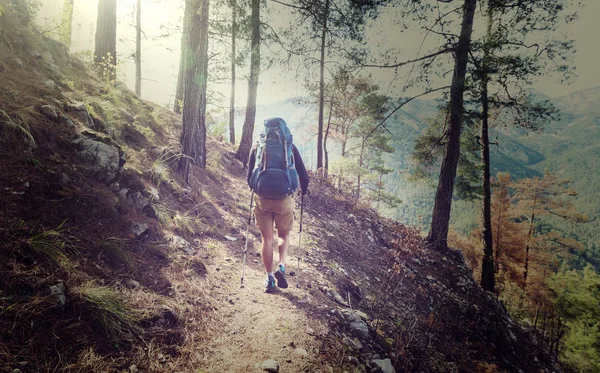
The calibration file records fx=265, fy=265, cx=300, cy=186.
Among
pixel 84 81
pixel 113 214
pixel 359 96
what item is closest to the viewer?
pixel 113 214

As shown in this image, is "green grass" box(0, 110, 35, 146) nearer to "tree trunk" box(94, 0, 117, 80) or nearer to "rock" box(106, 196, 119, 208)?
"rock" box(106, 196, 119, 208)

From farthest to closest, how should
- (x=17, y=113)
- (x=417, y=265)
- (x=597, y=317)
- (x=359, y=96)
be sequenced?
(x=359, y=96) → (x=597, y=317) → (x=417, y=265) → (x=17, y=113)

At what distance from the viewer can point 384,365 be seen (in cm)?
324

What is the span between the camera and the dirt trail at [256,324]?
2.78 meters

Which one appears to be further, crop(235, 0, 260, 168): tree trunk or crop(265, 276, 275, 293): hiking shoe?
crop(235, 0, 260, 168): tree trunk

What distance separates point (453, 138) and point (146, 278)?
959cm

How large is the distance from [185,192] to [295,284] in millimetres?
3291

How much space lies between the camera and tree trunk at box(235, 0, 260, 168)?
9.56m

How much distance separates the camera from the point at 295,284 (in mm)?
4582

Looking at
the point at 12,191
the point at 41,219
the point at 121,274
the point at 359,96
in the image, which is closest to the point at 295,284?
the point at 121,274

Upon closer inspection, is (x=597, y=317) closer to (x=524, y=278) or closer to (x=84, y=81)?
(x=524, y=278)

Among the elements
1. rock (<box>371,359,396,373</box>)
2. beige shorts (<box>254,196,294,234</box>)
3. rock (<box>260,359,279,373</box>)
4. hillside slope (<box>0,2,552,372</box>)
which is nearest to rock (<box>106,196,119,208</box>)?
hillside slope (<box>0,2,552,372</box>)

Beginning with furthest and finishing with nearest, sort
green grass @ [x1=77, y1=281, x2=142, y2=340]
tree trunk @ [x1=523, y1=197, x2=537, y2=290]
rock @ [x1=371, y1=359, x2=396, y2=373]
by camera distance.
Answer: tree trunk @ [x1=523, y1=197, x2=537, y2=290] → rock @ [x1=371, y1=359, x2=396, y2=373] → green grass @ [x1=77, y1=281, x2=142, y2=340]

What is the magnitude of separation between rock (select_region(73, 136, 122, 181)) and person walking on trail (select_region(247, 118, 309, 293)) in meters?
2.17
